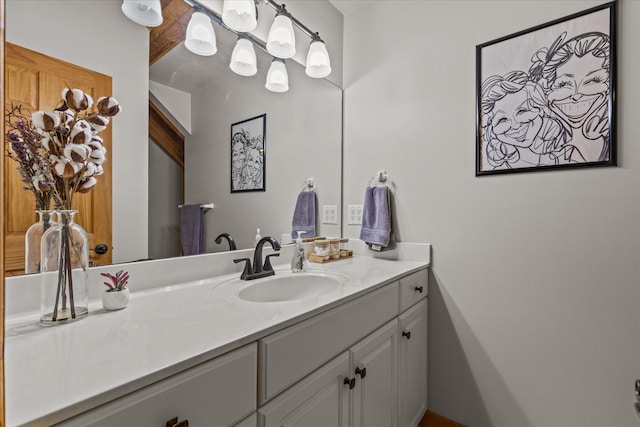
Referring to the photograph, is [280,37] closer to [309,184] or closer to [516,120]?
[309,184]

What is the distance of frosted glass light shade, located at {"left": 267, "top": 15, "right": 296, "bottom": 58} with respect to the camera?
58.9 inches

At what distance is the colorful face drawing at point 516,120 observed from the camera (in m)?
1.33

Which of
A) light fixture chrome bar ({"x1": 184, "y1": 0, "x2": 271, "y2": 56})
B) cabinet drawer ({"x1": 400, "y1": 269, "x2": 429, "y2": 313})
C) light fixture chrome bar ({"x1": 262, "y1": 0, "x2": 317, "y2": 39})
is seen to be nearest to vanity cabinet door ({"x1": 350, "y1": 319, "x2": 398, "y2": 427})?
cabinet drawer ({"x1": 400, "y1": 269, "x2": 429, "y2": 313})

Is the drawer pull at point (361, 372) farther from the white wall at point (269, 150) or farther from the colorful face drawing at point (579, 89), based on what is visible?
the colorful face drawing at point (579, 89)

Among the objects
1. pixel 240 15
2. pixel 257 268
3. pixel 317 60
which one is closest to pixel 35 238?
pixel 257 268

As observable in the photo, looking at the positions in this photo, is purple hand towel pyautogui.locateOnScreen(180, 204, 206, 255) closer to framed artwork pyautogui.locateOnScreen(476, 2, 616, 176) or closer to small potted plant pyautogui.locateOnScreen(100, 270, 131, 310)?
small potted plant pyautogui.locateOnScreen(100, 270, 131, 310)

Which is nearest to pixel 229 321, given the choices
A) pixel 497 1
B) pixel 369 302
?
pixel 369 302

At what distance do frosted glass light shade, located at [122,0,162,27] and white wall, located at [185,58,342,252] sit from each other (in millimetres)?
271

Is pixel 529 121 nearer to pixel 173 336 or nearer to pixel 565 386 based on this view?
pixel 565 386

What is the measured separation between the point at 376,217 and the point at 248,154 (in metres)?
0.76

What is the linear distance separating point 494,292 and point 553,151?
0.66 m

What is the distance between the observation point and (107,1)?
96 centimetres

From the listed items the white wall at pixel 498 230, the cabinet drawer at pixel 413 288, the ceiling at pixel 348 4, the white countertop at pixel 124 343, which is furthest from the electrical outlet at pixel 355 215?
the ceiling at pixel 348 4

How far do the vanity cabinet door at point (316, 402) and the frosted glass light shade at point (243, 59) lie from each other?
1.25 meters
